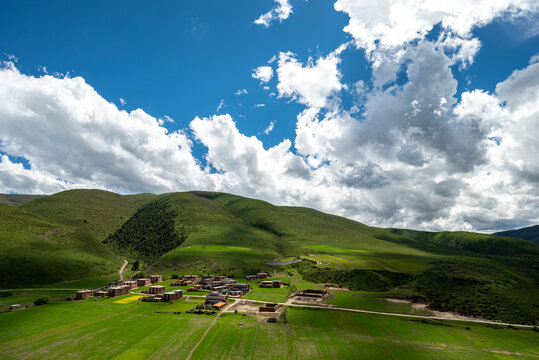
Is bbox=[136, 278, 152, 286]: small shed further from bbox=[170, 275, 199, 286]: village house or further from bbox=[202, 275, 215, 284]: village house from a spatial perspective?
bbox=[202, 275, 215, 284]: village house

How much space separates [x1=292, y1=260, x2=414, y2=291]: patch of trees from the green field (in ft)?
130

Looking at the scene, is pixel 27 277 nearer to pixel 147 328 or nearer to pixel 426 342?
pixel 147 328

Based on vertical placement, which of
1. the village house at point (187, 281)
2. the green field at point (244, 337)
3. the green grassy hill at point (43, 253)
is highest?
the green grassy hill at point (43, 253)

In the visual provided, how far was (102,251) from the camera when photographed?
166750 mm

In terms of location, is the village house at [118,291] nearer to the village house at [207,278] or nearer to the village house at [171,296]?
the village house at [171,296]

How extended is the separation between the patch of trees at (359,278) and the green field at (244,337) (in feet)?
130

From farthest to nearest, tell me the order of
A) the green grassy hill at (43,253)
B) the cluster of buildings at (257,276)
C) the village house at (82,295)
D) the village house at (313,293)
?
1. the cluster of buildings at (257,276)
2. the green grassy hill at (43,253)
3. the village house at (313,293)
4. the village house at (82,295)

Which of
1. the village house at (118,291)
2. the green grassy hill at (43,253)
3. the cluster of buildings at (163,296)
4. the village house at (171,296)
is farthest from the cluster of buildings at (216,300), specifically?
the green grassy hill at (43,253)

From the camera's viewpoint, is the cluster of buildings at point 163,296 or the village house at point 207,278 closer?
the cluster of buildings at point 163,296

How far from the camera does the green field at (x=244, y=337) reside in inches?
2045

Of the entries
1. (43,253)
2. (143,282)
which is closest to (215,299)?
(143,282)

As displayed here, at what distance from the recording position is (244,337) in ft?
191

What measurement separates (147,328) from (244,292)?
135 feet

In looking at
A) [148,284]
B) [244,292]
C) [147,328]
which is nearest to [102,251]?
[148,284]
